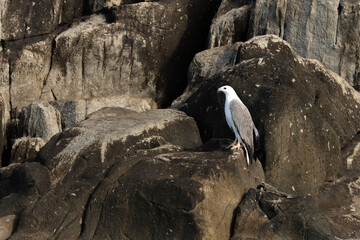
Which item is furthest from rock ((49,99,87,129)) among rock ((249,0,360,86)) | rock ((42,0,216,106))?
rock ((249,0,360,86))

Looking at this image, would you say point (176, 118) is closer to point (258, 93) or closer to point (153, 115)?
point (153, 115)

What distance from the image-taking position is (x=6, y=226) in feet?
Result: 36.9

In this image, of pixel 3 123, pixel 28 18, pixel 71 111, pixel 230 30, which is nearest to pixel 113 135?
pixel 71 111

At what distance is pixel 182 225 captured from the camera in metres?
10.4

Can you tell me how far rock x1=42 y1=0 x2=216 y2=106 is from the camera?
19.2m

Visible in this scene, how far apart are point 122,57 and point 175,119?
18.6 feet

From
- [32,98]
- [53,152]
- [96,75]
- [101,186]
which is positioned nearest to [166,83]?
[96,75]

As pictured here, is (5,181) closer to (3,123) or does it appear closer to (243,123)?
(243,123)

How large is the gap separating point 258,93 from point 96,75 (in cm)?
671

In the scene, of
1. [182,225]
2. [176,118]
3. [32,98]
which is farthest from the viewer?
[32,98]

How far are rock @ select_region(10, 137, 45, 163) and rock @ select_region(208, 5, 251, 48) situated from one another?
4959mm

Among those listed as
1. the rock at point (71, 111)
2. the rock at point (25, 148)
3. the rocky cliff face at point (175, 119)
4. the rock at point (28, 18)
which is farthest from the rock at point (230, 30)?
the rock at point (25, 148)

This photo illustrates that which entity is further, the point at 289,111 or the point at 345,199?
the point at 289,111

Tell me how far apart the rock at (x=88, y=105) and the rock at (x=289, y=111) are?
2.92 m
